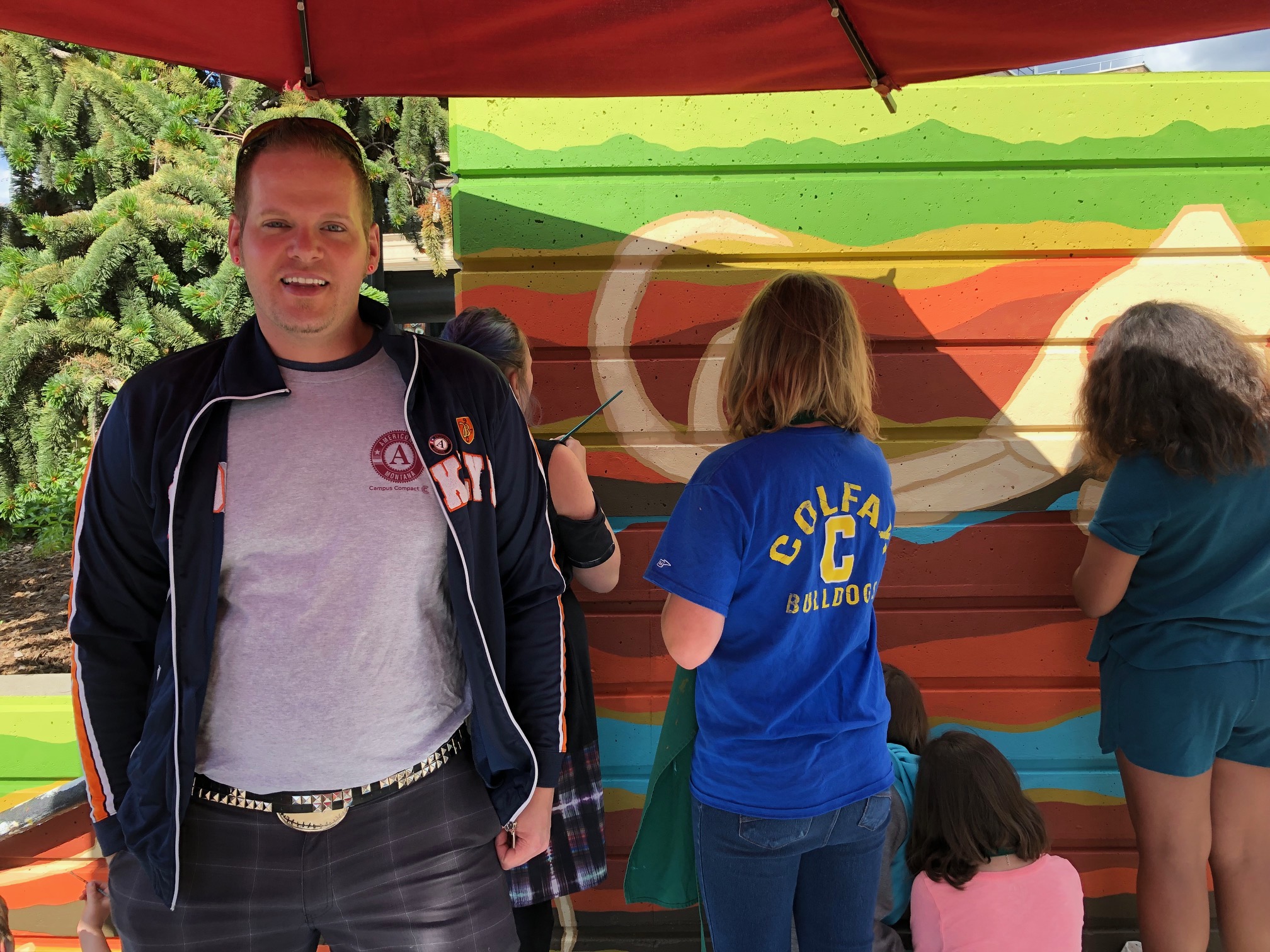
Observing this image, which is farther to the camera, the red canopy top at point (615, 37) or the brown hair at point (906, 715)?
the brown hair at point (906, 715)

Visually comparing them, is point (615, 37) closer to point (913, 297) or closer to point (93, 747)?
point (913, 297)

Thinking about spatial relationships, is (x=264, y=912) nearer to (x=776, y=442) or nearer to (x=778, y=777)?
(x=778, y=777)

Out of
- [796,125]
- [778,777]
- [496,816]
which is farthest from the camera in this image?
[796,125]

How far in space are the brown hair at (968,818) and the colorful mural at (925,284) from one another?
898 millimetres

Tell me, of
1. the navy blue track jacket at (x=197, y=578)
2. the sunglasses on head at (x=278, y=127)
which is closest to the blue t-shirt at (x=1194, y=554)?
the navy blue track jacket at (x=197, y=578)

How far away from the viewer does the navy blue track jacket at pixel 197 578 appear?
58.1 inches

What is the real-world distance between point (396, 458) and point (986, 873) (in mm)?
1607

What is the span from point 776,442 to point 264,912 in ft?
4.07

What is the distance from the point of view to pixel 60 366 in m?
3.45

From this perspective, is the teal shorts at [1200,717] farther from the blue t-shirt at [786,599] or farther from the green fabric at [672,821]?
the green fabric at [672,821]

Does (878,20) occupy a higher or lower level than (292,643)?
higher

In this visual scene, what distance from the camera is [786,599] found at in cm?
183

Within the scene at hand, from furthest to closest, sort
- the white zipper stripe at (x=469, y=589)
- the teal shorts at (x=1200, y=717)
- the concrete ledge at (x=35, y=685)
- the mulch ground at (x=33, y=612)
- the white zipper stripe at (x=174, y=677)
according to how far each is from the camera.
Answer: the mulch ground at (x=33, y=612) < the concrete ledge at (x=35, y=685) < the teal shorts at (x=1200, y=717) < the white zipper stripe at (x=469, y=589) < the white zipper stripe at (x=174, y=677)

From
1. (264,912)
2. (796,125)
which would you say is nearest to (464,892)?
(264,912)
